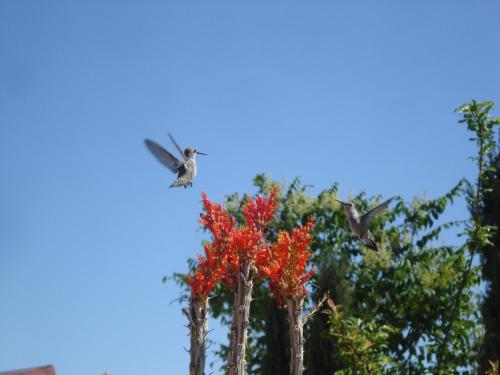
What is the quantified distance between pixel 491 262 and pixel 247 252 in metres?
4.73

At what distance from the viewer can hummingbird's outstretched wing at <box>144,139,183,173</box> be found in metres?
9.35

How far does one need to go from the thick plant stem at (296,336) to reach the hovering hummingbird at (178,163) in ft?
7.10

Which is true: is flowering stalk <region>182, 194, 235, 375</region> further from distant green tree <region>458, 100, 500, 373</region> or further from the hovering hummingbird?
distant green tree <region>458, 100, 500, 373</region>

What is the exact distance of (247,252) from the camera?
817 centimetres

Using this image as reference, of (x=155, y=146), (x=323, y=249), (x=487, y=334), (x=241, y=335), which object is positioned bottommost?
(x=241, y=335)

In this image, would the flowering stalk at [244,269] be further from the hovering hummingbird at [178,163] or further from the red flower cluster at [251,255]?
the hovering hummingbird at [178,163]

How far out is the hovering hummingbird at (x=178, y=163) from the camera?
929cm

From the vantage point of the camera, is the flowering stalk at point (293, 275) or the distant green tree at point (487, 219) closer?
the flowering stalk at point (293, 275)

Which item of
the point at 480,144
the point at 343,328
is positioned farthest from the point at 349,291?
the point at 480,144

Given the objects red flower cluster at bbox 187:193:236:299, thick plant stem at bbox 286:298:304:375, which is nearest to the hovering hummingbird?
red flower cluster at bbox 187:193:236:299

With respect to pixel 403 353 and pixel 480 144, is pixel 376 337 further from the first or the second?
pixel 403 353

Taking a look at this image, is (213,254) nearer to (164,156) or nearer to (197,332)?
(197,332)

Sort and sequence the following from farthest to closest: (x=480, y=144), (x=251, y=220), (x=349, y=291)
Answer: (x=349, y=291) < (x=480, y=144) < (x=251, y=220)

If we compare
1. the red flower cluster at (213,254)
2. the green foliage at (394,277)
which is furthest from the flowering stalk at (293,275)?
the green foliage at (394,277)
